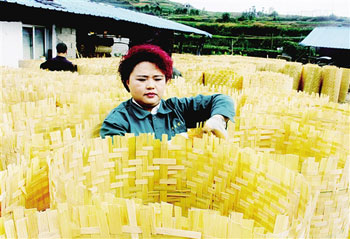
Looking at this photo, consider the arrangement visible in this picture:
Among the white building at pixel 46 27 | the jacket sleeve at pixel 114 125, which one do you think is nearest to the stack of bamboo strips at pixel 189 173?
the jacket sleeve at pixel 114 125

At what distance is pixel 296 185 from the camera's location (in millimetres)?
1188

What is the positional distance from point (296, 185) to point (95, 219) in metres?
0.72

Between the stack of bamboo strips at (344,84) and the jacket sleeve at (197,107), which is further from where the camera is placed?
the stack of bamboo strips at (344,84)

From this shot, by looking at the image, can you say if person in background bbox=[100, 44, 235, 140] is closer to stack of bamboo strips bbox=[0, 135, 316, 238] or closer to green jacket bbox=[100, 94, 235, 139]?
green jacket bbox=[100, 94, 235, 139]

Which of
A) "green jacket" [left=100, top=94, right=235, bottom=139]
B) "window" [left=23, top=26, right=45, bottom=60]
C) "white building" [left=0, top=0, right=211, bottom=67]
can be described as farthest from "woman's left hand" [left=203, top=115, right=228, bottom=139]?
"window" [left=23, top=26, right=45, bottom=60]

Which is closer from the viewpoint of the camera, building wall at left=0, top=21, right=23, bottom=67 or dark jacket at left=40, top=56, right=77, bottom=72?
dark jacket at left=40, top=56, right=77, bottom=72

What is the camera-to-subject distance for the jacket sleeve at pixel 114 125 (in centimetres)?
195

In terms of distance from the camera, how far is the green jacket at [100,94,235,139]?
2.05 metres

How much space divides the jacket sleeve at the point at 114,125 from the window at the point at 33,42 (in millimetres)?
9049

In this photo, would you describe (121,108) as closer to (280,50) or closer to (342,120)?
(342,120)

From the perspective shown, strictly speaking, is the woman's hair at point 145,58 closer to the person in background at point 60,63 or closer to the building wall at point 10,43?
the person in background at point 60,63

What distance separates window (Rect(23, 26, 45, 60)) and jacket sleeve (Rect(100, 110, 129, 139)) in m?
9.05

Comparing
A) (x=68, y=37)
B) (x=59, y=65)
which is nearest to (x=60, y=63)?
(x=59, y=65)

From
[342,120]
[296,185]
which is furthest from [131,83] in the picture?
[342,120]
